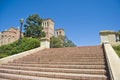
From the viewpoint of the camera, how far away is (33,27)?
102 ft

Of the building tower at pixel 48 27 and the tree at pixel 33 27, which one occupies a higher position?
the building tower at pixel 48 27

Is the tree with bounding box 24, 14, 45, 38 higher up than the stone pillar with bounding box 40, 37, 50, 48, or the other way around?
the tree with bounding box 24, 14, 45, 38

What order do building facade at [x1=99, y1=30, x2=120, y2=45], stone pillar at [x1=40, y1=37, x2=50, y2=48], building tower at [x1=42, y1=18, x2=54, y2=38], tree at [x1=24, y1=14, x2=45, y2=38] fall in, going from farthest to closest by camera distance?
building tower at [x1=42, y1=18, x2=54, y2=38], tree at [x1=24, y1=14, x2=45, y2=38], stone pillar at [x1=40, y1=37, x2=50, y2=48], building facade at [x1=99, y1=30, x2=120, y2=45]

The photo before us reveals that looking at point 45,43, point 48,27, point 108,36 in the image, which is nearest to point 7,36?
point 48,27

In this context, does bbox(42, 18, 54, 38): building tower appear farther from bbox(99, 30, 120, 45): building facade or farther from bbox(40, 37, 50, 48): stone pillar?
bbox(99, 30, 120, 45): building facade

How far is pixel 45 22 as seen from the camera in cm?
7156

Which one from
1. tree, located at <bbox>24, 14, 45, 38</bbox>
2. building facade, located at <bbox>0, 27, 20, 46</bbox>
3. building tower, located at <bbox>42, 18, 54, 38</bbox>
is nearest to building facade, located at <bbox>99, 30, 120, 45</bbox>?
tree, located at <bbox>24, 14, 45, 38</bbox>

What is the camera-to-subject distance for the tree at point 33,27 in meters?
31.0

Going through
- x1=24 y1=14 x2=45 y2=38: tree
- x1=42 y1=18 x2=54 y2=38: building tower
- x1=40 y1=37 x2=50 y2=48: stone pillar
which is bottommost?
x1=40 y1=37 x2=50 y2=48: stone pillar

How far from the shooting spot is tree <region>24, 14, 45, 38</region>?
3098cm

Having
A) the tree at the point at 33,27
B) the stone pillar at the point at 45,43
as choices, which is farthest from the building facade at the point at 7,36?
the stone pillar at the point at 45,43

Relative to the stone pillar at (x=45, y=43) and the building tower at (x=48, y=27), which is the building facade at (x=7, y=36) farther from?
the stone pillar at (x=45, y=43)

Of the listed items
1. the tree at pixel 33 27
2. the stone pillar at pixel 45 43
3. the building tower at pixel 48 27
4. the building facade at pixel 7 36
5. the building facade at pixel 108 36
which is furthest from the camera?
the building tower at pixel 48 27

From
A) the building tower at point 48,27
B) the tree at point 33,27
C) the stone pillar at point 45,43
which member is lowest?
the stone pillar at point 45,43
